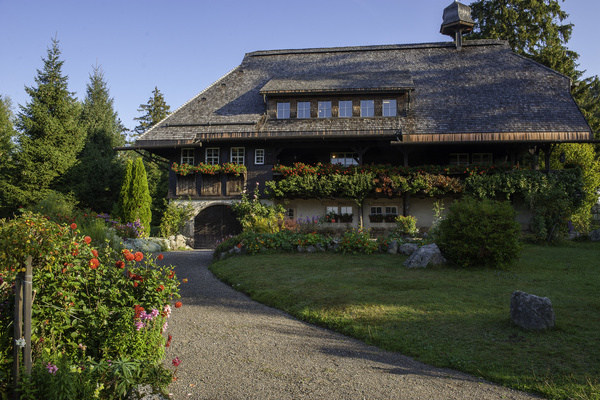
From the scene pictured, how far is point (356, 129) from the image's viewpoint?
1925 centimetres

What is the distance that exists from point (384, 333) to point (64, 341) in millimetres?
3780

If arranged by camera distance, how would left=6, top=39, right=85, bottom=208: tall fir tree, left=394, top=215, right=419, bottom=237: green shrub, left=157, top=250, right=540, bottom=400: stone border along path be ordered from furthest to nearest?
left=6, top=39, right=85, bottom=208: tall fir tree < left=394, top=215, right=419, bottom=237: green shrub < left=157, top=250, right=540, bottom=400: stone border along path

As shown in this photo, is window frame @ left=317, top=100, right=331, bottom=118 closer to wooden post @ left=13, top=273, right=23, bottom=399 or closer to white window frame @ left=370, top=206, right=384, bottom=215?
white window frame @ left=370, top=206, right=384, bottom=215

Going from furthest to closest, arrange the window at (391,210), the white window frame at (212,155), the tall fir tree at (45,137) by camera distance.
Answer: the tall fir tree at (45,137) < the white window frame at (212,155) < the window at (391,210)

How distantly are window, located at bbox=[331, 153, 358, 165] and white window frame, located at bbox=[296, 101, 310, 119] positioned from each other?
89.1 inches

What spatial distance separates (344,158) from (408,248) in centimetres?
892

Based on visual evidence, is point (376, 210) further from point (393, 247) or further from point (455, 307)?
point (455, 307)

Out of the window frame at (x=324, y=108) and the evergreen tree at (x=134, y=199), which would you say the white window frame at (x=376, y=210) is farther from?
the evergreen tree at (x=134, y=199)

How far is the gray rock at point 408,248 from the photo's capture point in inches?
488

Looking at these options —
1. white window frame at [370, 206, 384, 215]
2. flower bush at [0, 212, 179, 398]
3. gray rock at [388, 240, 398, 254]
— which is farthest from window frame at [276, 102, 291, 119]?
flower bush at [0, 212, 179, 398]

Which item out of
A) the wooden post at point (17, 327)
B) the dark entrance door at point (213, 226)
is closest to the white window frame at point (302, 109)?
the dark entrance door at point (213, 226)

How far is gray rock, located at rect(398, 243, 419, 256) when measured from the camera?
1241 cm

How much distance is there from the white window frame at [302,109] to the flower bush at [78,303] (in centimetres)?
1703

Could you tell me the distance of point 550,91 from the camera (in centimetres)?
1959
